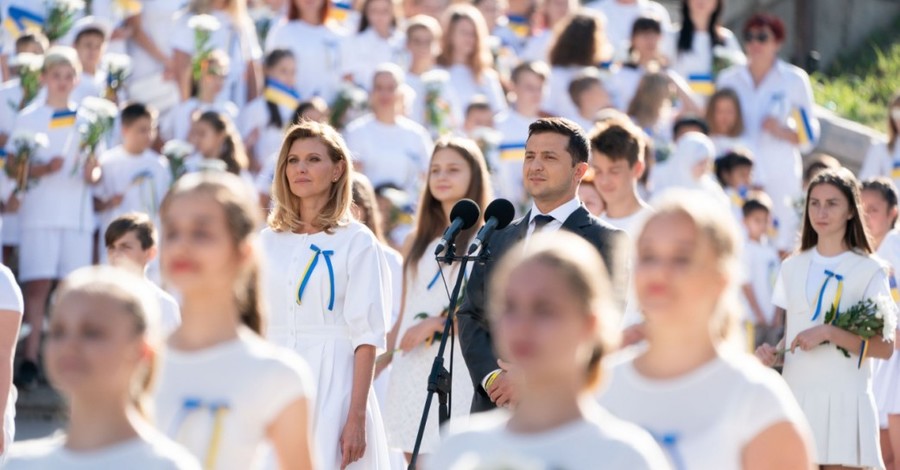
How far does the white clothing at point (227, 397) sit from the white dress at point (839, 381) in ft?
14.3

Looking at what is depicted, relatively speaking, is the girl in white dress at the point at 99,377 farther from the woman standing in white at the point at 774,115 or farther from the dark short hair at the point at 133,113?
the woman standing in white at the point at 774,115

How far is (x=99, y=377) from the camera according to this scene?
410cm

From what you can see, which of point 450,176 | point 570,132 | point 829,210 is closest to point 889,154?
Result: point 829,210

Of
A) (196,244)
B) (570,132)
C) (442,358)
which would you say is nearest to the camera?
(196,244)

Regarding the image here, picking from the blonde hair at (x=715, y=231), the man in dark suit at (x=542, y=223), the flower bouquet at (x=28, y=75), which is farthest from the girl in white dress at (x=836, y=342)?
the flower bouquet at (x=28, y=75)

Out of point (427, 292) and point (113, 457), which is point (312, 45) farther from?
point (113, 457)

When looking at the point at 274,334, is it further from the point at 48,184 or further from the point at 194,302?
the point at 48,184

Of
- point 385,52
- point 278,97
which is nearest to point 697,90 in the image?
point 385,52

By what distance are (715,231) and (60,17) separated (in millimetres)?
10107

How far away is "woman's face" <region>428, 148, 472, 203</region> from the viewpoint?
8797mm

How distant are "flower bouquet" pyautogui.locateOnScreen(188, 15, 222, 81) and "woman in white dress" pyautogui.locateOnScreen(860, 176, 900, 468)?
5.70 metres

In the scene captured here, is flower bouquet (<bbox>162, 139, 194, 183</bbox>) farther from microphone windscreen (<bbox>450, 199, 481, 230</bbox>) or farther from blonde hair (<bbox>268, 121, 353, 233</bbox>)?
microphone windscreen (<bbox>450, 199, 481, 230</bbox>)

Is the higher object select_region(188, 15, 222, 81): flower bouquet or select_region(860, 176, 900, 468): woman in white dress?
select_region(188, 15, 222, 81): flower bouquet

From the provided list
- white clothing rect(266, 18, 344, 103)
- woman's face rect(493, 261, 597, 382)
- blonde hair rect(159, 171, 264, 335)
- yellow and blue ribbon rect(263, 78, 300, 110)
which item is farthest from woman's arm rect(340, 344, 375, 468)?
white clothing rect(266, 18, 344, 103)
